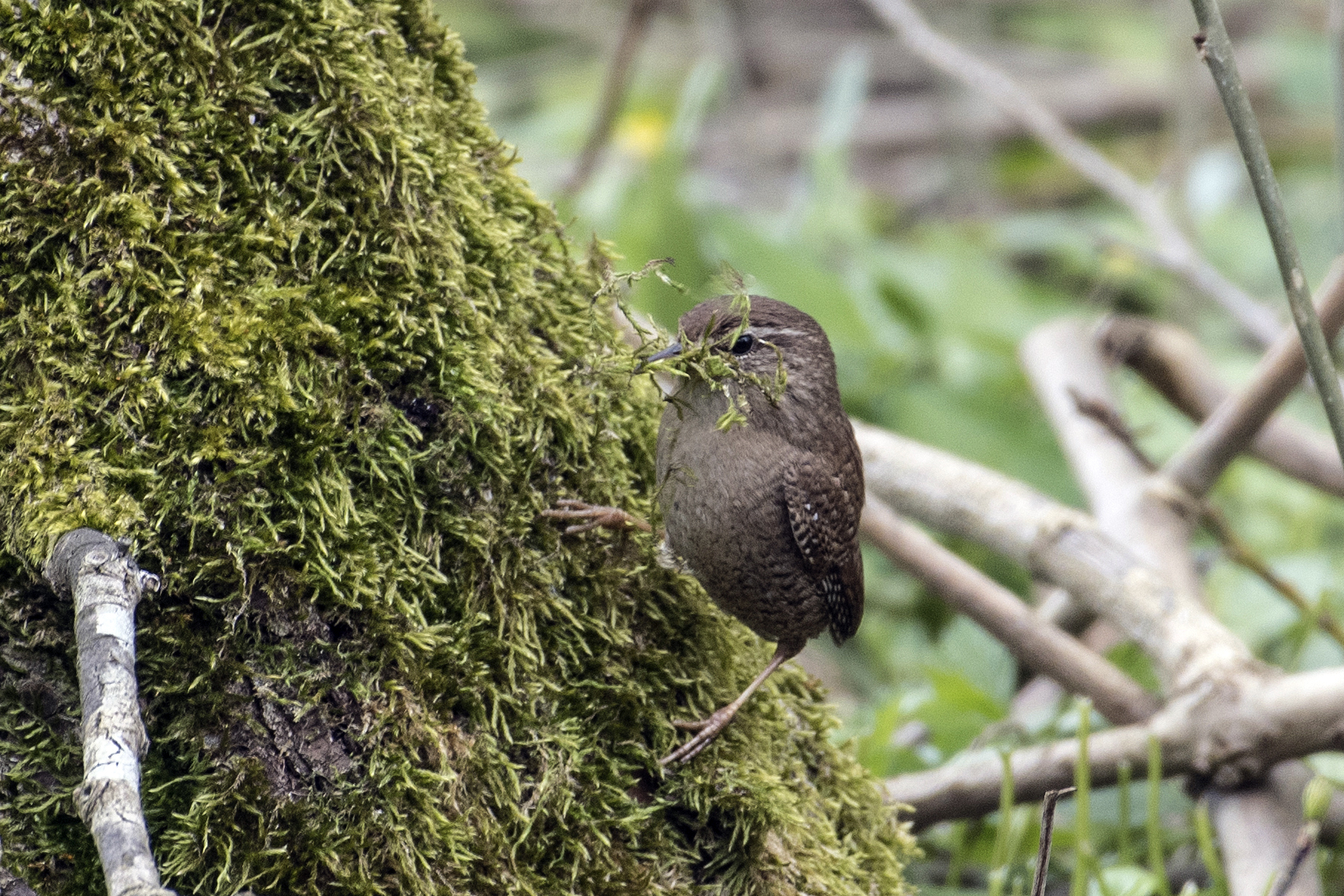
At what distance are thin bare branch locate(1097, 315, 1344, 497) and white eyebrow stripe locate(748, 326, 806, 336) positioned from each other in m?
2.27

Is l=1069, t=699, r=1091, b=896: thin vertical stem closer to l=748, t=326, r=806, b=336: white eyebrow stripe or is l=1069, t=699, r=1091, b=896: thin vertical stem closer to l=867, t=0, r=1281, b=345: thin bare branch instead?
l=748, t=326, r=806, b=336: white eyebrow stripe

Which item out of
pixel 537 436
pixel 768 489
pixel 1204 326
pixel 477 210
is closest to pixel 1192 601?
pixel 768 489

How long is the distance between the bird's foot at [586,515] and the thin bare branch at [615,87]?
3722 mm

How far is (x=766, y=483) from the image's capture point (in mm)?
2553

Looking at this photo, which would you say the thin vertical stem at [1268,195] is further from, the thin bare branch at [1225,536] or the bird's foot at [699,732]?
the thin bare branch at [1225,536]

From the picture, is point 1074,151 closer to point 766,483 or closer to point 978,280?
point 978,280

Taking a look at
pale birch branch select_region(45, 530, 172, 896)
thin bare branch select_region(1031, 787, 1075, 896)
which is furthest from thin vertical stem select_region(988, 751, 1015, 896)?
pale birch branch select_region(45, 530, 172, 896)

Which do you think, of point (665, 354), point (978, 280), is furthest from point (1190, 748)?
point (978, 280)

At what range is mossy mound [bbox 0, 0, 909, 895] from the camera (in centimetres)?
179

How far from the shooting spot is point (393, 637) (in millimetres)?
1935

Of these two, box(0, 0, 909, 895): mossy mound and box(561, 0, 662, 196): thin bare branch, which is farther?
box(561, 0, 662, 196): thin bare branch

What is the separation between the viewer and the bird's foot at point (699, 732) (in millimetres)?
2180

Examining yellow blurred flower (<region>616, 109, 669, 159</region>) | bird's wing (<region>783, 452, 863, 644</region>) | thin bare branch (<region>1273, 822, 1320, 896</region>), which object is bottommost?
yellow blurred flower (<region>616, 109, 669, 159</region>)

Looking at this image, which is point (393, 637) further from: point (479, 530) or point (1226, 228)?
point (1226, 228)
